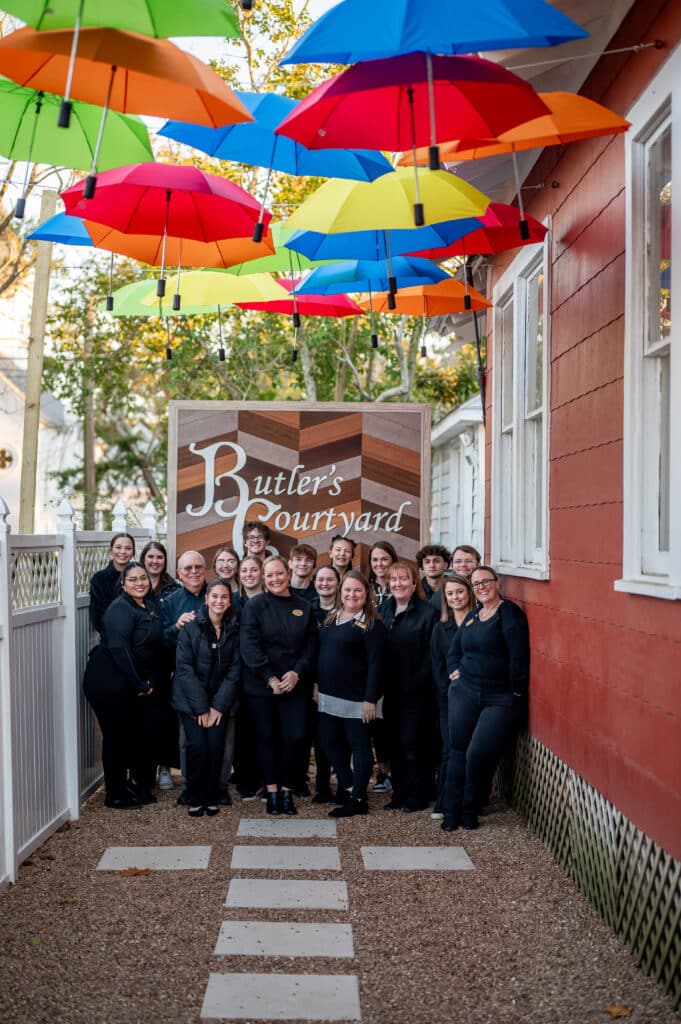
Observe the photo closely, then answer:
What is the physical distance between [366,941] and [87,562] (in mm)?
4306

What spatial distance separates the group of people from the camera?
7.96 m

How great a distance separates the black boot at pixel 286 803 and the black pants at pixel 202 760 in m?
0.45

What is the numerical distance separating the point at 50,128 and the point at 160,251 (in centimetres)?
147

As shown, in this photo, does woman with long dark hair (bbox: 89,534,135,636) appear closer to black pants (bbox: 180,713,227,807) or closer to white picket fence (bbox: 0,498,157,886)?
white picket fence (bbox: 0,498,157,886)

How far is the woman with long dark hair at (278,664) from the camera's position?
8.11 meters

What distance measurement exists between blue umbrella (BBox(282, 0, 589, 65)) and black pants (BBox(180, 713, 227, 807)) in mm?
5044

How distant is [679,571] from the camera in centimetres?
437

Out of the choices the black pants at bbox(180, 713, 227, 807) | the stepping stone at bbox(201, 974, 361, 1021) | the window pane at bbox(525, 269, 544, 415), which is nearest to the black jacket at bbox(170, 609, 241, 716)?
the black pants at bbox(180, 713, 227, 807)

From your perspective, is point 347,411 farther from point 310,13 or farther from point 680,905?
point 310,13

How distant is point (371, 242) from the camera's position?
24.0ft

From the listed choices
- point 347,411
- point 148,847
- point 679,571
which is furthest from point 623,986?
point 347,411

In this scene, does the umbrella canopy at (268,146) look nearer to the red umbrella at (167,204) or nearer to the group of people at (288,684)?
the red umbrella at (167,204)

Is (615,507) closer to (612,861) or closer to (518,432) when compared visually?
(612,861)

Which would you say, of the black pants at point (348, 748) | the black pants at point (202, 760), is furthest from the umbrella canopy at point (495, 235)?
the black pants at point (202, 760)
